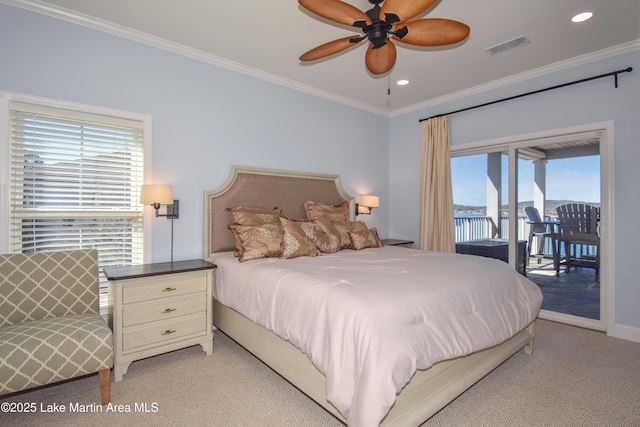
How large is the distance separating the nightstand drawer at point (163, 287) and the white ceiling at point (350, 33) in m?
2.19

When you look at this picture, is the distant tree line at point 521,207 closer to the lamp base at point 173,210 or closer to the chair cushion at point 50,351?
the lamp base at point 173,210

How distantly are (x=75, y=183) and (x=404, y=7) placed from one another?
9.48 feet

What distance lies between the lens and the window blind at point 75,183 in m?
2.54

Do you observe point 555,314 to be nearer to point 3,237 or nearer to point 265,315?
point 265,315

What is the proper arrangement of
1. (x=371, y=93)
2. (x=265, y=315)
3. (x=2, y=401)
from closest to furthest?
(x=2, y=401) < (x=265, y=315) < (x=371, y=93)

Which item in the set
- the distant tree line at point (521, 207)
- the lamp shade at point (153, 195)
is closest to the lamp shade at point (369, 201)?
the distant tree line at point (521, 207)

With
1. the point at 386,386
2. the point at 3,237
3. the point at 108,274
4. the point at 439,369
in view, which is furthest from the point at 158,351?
the point at 439,369

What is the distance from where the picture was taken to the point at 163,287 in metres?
2.54

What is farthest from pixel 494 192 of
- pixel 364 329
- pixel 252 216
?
pixel 364 329

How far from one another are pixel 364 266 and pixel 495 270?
1.04 m

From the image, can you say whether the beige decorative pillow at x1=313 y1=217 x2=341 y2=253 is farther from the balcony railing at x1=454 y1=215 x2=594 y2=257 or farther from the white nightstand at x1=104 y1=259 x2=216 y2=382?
the balcony railing at x1=454 y1=215 x2=594 y2=257

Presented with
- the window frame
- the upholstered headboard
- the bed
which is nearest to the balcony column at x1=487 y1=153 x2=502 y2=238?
the bed

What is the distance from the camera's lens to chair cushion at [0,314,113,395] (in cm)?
175

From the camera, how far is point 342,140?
468 cm
